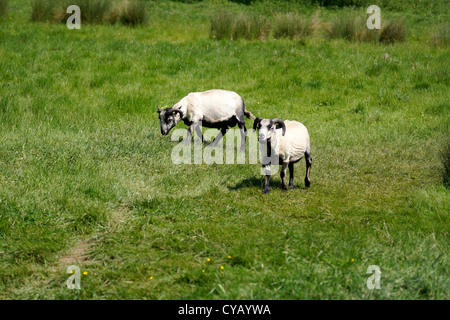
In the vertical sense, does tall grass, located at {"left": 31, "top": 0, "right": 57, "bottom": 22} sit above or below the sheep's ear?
above

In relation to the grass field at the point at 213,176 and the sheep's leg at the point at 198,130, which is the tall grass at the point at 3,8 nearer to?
the grass field at the point at 213,176

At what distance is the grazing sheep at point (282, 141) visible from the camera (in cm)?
741

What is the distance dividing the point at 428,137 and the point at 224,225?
6.74 m

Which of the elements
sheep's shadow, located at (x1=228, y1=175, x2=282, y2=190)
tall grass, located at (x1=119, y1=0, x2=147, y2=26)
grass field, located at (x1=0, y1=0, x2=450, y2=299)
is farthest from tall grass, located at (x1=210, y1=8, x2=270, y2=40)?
sheep's shadow, located at (x1=228, y1=175, x2=282, y2=190)

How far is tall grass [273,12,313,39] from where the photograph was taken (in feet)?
59.7

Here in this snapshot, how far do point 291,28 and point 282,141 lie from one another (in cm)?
1161

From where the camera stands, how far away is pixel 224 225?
6410 mm

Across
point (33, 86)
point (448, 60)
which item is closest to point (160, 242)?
point (33, 86)

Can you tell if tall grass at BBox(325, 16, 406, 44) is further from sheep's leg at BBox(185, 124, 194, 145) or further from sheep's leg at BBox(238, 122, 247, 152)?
sheep's leg at BBox(185, 124, 194, 145)

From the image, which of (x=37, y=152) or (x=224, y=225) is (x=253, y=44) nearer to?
(x=37, y=152)

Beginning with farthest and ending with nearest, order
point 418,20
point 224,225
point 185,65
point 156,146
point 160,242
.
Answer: point 418,20
point 185,65
point 156,146
point 224,225
point 160,242

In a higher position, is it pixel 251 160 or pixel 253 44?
pixel 253 44

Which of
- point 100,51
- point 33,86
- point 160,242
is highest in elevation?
point 100,51

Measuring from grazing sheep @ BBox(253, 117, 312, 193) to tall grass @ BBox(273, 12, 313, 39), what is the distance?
10.9m
